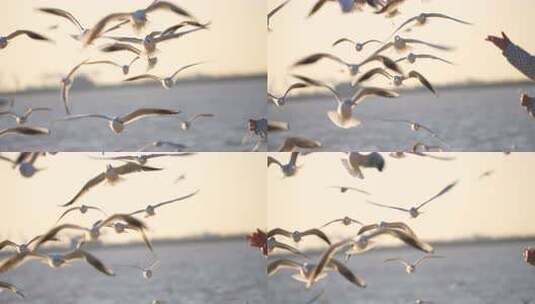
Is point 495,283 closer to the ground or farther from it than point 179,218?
closer to the ground

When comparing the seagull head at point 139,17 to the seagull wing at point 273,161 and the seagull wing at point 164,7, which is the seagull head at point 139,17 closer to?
the seagull wing at point 164,7

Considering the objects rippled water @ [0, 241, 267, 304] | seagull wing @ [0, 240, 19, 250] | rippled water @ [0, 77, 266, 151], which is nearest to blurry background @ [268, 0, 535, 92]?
rippled water @ [0, 77, 266, 151]

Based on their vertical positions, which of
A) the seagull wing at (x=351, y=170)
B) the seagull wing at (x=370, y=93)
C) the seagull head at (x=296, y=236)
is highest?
the seagull wing at (x=370, y=93)

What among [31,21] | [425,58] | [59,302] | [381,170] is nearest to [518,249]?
[381,170]

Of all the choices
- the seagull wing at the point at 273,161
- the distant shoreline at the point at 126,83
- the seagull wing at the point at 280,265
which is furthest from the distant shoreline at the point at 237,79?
the seagull wing at the point at 280,265

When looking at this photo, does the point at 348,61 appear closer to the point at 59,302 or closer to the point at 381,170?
the point at 381,170

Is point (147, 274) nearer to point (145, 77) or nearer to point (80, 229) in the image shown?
point (80, 229)

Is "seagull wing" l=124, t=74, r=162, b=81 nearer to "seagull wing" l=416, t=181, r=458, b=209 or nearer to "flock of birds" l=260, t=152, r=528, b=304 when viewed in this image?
"flock of birds" l=260, t=152, r=528, b=304
